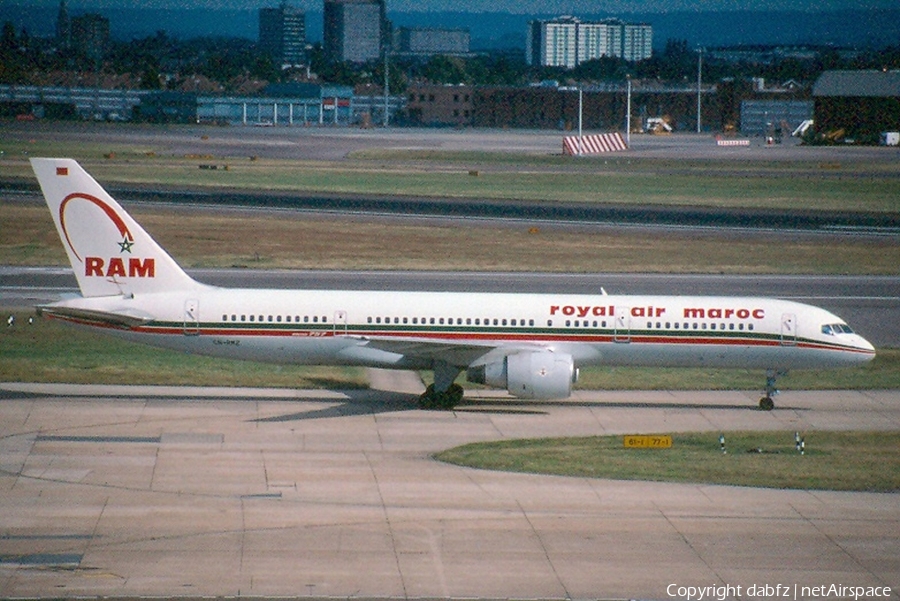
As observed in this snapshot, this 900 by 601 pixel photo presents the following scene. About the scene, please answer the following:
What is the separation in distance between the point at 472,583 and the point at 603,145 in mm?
137324

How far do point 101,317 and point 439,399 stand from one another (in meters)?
10.7

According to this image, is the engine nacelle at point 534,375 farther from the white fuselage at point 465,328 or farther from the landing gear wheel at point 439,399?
the landing gear wheel at point 439,399

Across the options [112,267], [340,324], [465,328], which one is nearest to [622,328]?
[465,328]

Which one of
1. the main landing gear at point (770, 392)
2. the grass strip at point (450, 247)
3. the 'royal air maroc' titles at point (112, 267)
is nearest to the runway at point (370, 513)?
the main landing gear at point (770, 392)

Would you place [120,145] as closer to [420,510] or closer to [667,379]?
[667,379]

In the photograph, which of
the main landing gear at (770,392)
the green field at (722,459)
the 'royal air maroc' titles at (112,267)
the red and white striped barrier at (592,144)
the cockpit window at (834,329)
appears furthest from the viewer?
the red and white striped barrier at (592,144)

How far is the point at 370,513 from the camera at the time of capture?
2914 centimetres

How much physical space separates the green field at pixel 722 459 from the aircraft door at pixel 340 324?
23.3 ft

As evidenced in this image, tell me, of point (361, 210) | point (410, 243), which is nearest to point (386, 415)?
point (410, 243)

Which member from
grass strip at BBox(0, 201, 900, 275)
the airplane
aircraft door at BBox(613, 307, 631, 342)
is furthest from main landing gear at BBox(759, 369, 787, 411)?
grass strip at BBox(0, 201, 900, 275)

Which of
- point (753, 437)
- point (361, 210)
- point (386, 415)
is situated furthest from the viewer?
point (361, 210)

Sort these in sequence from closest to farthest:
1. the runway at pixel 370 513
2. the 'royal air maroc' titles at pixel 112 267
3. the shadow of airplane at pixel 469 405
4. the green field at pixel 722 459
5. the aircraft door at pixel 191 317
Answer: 1. the runway at pixel 370 513
2. the green field at pixel 722 459
3. the shadow of airplane at pixel 469 405
4. the aircraft door at pixel 191 317
5. the 'royal air maroc' titles at pixel 112 267

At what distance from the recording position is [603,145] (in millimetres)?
158375

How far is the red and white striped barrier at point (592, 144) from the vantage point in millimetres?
151625
